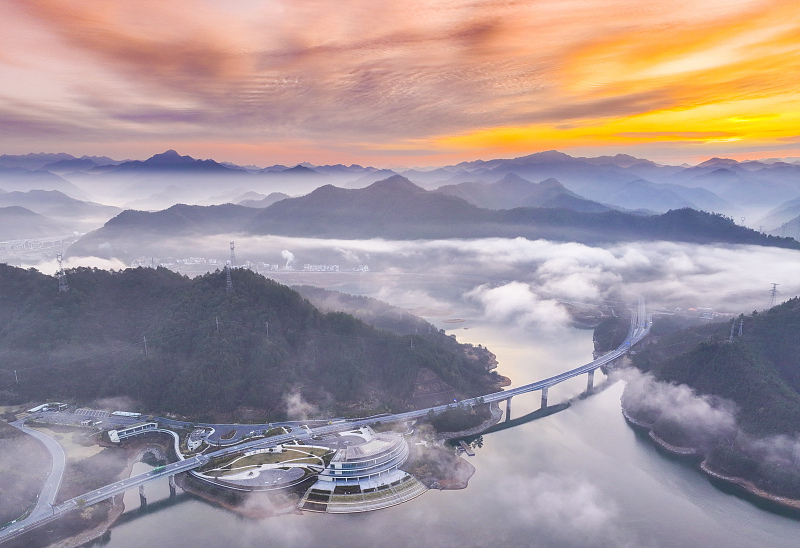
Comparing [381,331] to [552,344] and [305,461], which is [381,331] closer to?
[305,461]

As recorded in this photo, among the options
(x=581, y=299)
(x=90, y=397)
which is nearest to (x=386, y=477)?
(x=90, y=397)

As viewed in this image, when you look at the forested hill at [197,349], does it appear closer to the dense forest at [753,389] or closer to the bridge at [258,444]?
the bridge at [258,444]

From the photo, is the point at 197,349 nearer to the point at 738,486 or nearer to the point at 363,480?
the point at 363,480

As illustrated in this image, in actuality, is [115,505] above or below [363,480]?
below

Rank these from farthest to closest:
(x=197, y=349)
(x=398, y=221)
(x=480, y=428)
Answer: (x=398, y=221), (x=197, y=349), (x=480, y=428)

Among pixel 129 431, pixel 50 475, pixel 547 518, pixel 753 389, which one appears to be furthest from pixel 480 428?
pixel 50 475

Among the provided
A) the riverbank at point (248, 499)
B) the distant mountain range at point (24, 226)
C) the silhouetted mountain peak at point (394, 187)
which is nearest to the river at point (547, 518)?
the riverbank at point (248, 499)
